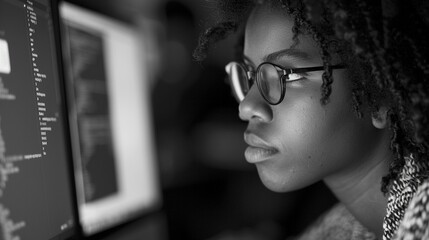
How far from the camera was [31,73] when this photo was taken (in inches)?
33.3

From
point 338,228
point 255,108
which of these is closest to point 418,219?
point 255,108

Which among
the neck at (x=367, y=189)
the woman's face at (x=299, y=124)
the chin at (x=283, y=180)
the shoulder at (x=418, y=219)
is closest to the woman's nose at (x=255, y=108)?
the woman's face at (x=299, y=124)

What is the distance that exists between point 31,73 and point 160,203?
2.71 ft

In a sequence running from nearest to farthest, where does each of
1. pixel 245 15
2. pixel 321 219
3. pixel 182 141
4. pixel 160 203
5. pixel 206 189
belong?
pixel 245 15 → pixel 321 219 → pixel 160 203 → pixel 206 189 → pixel 182 141

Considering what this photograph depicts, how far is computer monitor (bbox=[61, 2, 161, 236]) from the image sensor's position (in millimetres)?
1215

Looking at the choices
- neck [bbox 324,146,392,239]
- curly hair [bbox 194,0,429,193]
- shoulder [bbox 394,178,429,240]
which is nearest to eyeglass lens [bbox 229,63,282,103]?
curly hair [bbox 194,0,429,193]

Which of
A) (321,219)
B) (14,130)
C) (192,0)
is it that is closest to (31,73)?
(14,130)

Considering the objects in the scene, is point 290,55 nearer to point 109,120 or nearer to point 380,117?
point 380,117

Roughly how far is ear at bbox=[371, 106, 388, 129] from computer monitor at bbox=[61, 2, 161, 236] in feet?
2.15

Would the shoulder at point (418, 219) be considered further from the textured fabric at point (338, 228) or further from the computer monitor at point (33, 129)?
the computer monitor at point (33, 129)

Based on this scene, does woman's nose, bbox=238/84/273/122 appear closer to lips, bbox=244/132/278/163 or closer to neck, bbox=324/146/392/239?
lips, bbox=244/132/278/163

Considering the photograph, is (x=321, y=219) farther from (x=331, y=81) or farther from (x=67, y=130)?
(x=67, y=130)

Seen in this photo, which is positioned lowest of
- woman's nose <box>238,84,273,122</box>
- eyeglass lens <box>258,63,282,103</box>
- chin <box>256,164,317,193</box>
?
chin <box>256,164,317,193</box>

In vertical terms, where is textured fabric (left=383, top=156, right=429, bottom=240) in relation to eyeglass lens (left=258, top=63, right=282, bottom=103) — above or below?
below
